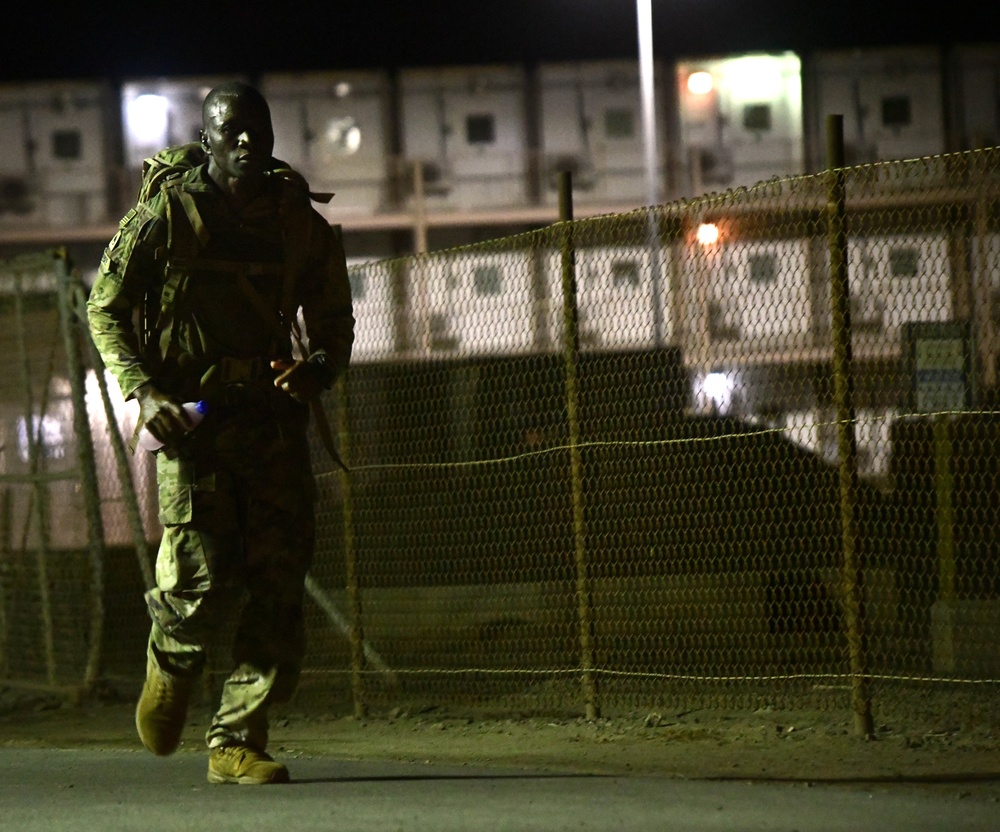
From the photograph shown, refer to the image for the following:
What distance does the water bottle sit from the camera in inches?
211

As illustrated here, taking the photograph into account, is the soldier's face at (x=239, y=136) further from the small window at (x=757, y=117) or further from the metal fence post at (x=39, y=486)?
the small window at (x=757, y=117)

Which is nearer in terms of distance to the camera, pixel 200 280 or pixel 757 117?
pixel 200 280

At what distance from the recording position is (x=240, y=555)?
549cm

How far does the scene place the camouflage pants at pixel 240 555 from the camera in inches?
214

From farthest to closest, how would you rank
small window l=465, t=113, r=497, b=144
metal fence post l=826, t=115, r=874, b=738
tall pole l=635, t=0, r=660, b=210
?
small window l=465, t=113, r=497, b=144
tall pole l=635, t=0, r=660, b=210
metal fence post l=826, t=115, r=874, b=738

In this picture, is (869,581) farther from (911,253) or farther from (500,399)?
(500,399)

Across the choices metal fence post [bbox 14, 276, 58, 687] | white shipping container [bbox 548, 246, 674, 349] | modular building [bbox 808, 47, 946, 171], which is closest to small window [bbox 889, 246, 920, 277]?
white shipping container [bbox 548, 246, 674, 349]

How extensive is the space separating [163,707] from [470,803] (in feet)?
3.49

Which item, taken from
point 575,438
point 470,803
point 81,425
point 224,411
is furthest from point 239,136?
point 81,425

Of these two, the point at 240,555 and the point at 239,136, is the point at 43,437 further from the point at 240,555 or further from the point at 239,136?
the point at 239,136

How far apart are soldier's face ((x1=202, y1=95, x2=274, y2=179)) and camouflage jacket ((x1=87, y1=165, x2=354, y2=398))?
0.11 metres

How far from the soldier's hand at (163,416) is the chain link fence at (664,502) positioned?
2301 mm

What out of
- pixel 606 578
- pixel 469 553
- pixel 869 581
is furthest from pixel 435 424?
pixel 869 581

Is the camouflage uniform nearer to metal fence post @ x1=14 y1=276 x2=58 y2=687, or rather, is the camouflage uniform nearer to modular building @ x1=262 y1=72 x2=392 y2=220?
metal fence post @ x1=14 y1=276 x2=58 y2=687
